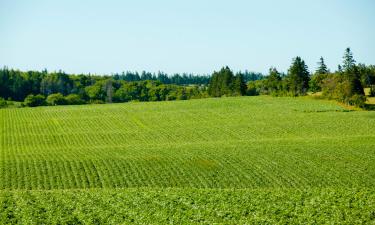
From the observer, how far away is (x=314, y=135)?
62.8 m

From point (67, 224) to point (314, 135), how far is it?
46574mm

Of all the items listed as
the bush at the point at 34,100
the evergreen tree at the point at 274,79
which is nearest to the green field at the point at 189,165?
the evergreen tree at the point at 274,79

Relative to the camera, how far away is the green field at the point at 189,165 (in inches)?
1007

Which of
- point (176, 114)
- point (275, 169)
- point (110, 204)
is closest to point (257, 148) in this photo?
point (275, 169)

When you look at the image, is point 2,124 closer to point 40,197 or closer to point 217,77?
point 40,197

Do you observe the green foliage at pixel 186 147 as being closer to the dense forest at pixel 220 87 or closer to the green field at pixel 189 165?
the green field at pixel 189 165

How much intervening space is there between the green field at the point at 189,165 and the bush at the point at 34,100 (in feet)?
185

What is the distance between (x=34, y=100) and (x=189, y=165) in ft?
391

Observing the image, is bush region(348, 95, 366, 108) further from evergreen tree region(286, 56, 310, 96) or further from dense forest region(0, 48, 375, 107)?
evergreen tree region(286, 56, 310, 96)

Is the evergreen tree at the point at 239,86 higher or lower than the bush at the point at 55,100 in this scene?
higher

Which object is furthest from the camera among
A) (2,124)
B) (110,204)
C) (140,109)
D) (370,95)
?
(370,95)

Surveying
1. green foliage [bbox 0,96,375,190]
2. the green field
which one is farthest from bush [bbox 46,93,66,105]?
green foliage [bbox 0,96,375,190]

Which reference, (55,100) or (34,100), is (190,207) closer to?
(34,100)

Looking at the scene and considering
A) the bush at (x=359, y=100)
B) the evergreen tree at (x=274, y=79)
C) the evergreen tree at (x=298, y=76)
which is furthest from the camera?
the evergreen tree at (x=274, y=79)
